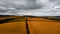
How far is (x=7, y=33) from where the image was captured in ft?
26.9

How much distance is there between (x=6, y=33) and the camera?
8211mm

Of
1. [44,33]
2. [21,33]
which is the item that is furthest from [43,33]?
[21,33]

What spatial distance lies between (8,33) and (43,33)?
2404mm

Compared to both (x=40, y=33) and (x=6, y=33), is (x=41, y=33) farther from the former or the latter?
(x=6, y=33)

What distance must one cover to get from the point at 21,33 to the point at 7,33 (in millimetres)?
1025

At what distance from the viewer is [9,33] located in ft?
26.9

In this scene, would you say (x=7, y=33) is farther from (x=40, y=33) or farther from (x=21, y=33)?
(x=40, y=33)

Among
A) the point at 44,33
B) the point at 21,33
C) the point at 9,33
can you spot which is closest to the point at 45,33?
the point at 44,33

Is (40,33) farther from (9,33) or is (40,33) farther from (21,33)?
(9,33)

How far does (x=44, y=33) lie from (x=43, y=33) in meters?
0.07

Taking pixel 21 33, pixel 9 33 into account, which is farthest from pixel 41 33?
pixel 9 33

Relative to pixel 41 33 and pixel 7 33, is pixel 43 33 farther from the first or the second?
pixel 7 33

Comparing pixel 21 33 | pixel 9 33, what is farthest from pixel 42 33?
pixel 9 33

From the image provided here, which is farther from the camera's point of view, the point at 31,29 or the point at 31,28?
the point at 31,28
